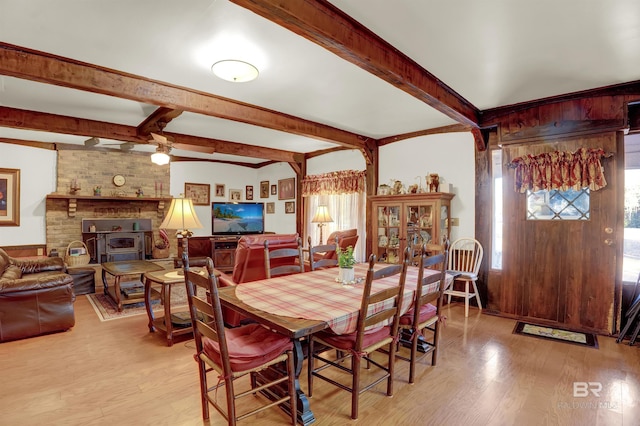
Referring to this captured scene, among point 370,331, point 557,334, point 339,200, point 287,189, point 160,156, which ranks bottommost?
point 557,334

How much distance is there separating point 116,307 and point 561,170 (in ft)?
18.0

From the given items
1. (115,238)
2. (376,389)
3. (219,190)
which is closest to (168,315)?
(376,389)

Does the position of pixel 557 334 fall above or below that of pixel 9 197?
below

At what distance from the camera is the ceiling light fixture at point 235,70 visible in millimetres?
2594

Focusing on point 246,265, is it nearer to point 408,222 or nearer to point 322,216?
point 408,222

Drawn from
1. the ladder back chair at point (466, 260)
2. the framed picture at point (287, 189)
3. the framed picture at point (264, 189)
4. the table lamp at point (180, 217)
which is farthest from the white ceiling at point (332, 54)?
the framed picture at point (264, 189)

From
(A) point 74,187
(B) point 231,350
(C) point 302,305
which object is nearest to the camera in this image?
(B) point 231,350

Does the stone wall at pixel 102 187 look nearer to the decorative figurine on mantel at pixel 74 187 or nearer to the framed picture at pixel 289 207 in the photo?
the decorative figurine on mantel at pixel 74 187

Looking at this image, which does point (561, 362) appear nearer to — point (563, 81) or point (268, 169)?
point (563, 81)

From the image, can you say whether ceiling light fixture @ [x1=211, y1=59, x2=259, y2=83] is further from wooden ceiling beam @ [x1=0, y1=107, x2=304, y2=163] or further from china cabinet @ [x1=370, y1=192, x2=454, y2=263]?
china cabinet @ [x1=370, y1=192, x2=454, y2=263]

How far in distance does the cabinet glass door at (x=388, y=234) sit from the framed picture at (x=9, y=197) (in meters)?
6.13

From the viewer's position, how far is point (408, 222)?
15.7ft

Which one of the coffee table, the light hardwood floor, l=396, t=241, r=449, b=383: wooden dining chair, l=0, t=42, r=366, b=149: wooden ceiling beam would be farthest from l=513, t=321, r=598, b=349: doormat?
the coffee table

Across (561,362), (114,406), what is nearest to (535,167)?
(561,362)
